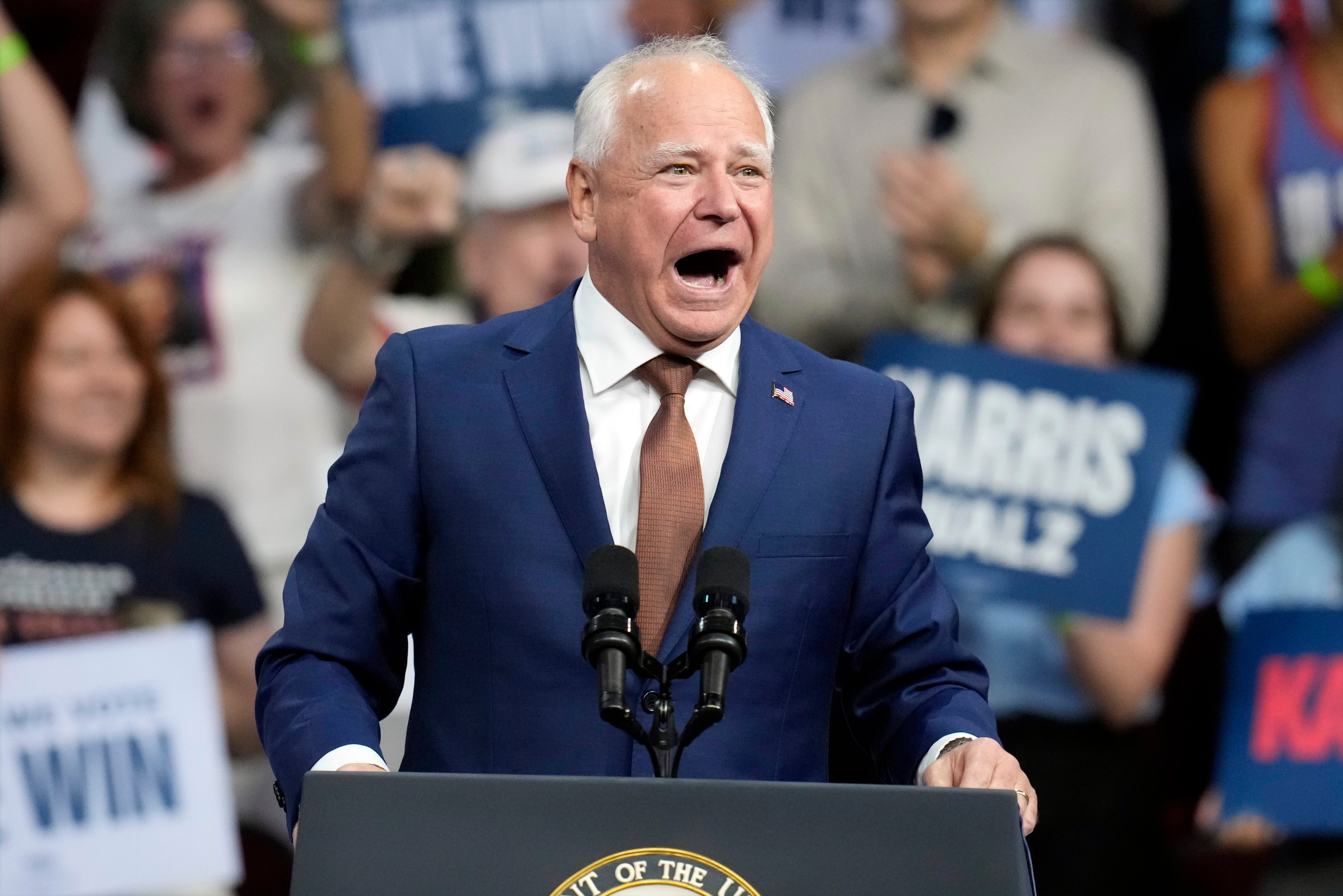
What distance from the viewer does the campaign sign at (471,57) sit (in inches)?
187

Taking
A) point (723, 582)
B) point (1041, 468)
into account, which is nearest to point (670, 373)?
point (723, 582)

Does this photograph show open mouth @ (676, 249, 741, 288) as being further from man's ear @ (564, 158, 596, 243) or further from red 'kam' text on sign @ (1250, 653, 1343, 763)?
red 'kam' text on sign @ (1250, 653, 1343, 763)

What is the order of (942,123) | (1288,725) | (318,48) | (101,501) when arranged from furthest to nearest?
(318,48) < (942,123) < (101,501) < (1288,725)

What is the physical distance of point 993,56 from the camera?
4617 mm

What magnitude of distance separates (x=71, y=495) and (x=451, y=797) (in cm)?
322

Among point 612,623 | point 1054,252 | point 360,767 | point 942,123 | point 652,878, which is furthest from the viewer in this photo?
point 942,123

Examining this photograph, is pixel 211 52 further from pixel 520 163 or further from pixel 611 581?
pixel 611 581

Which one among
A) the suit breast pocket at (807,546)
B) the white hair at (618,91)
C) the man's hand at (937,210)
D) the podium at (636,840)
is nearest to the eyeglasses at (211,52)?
the man's hand at (937,210)

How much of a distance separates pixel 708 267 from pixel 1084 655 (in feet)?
8.04

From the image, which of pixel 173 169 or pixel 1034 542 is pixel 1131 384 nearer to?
pixel 1034 542

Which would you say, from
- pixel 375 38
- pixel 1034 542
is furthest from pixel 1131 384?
pixel 375 38

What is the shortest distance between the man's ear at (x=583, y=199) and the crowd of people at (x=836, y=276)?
7.55 feet

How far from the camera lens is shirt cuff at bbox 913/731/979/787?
180 centimetres

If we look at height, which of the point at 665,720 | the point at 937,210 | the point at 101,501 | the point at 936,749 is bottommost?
the point at 101,501
